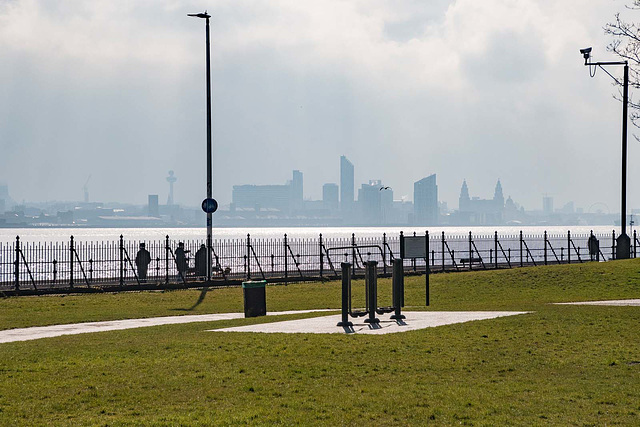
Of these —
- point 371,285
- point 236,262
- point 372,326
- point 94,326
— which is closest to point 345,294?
point 371,285

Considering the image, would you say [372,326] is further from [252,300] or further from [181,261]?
[181,261]

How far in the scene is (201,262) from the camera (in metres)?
38.3

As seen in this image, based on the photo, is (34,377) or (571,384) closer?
(571,384)

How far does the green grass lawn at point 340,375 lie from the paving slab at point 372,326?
820 mm

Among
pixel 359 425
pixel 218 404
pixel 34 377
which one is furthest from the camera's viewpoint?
pixel 34 377

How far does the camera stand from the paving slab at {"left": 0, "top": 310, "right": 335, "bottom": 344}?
766 inches

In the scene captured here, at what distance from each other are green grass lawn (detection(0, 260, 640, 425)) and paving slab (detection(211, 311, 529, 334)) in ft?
2.69

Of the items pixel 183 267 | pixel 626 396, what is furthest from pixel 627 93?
pixel 626 396

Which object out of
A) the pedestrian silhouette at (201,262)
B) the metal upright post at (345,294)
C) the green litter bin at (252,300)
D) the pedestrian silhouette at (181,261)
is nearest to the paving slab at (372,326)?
the metal upright post at (345,294)

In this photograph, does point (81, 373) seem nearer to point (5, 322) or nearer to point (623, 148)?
point (5, 322)

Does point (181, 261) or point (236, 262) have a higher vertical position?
point (181, 261)

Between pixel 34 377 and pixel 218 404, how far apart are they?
3.42 meters

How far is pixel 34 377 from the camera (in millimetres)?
12719

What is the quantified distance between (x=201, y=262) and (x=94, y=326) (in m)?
16.7
